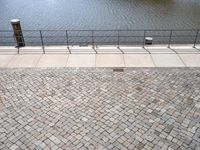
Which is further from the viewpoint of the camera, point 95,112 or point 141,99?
point 141,99

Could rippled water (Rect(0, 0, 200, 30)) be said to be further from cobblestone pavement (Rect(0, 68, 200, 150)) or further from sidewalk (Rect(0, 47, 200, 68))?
cobblestone pavement (Rect(0, 68, 200, 150))

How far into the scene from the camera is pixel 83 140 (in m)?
7.24

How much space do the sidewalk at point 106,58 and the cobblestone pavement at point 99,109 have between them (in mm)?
619

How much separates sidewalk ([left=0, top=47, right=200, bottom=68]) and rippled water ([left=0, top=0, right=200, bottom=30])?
28.2ft

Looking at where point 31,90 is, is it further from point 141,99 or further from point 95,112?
point 141,99

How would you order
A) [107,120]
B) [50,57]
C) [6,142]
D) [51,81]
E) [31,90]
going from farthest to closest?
[50,57] < [51,81] < [31,90] < [107,120] < [6,142]

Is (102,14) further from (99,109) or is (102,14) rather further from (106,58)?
(99,109)

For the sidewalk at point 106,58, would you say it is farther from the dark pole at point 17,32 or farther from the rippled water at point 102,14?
the rippled water at point 102,14

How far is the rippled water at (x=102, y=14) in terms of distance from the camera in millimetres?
21766

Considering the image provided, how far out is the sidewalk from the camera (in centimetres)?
1167

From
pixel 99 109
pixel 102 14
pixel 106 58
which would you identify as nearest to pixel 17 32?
pixel 106 58

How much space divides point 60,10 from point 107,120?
69.6 ft

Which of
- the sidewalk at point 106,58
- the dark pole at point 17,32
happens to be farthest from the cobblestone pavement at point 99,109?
the dark pole at point 17,32

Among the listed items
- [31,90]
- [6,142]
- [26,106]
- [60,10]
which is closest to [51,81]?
[31,90]
